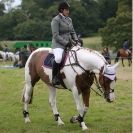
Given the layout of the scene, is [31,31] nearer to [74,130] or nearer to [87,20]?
[87,20]

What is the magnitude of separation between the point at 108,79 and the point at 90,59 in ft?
1.72

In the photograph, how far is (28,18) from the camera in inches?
3103

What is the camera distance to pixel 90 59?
8633 mm

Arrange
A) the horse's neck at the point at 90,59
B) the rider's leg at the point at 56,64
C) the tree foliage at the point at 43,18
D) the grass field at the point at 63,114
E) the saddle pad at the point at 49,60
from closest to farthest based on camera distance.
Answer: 1. the horse's neck at the point at 90,59
2. the grass field at the point at 63,114
3. the rider's leg at the point at 56,64
4. the saddle pad at the point at 49,60
5. the tree foliage at the point at 43,18

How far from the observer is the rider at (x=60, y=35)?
900 centimetres

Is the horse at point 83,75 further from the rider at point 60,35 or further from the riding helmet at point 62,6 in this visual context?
the riding helmet at point 62,6

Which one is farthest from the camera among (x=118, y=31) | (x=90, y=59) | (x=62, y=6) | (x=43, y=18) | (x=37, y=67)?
(x=43, y=18)

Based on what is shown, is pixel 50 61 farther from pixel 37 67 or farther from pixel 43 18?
pixel 43 18

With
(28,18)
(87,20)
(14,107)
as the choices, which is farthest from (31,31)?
(14,107)

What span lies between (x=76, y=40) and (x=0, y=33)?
2735 inches

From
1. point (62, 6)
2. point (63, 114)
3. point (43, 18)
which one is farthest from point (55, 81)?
point (43, 18)

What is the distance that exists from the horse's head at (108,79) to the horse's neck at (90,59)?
14 cm

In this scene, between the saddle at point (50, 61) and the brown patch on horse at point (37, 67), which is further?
the brown patch on horse at point (37, 67)

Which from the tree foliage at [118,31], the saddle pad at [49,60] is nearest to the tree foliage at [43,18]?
the tree foliage at [118,31]
